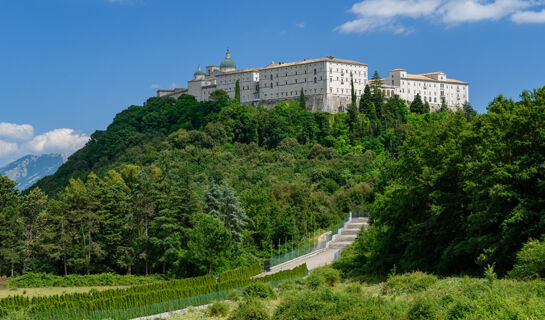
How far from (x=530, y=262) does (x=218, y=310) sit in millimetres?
12438

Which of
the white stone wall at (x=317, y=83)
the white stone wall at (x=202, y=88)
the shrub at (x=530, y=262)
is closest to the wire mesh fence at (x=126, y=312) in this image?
the shrub at (x=530, y=262)

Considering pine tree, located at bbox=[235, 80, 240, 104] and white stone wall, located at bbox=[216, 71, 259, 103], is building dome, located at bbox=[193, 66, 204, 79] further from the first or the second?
pine tree, located at bbox=[235, 80, 240, 104]

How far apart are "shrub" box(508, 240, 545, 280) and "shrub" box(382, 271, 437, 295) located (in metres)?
3.59

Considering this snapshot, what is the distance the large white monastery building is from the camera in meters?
114

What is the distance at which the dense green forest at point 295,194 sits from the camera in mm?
26484

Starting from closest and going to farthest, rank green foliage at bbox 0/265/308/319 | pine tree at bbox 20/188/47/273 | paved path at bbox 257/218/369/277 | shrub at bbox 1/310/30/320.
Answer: shrub at bbox 1/310/30/320
green foliage at bbox 0/265/308/319
paved path at bbox 257/218/369/277
pine tree at bbox 20/188/47/273

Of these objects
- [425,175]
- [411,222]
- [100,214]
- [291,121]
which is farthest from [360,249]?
[291,121]

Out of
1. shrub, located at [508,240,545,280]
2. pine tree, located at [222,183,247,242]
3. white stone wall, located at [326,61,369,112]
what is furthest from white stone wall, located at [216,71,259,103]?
shrub, located at [508,240,545,280]

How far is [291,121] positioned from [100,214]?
57883 mm

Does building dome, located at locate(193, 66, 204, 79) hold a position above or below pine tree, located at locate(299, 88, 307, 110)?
above

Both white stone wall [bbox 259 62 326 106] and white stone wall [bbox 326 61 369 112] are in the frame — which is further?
white stone wall [bbox 259 62 326 106]

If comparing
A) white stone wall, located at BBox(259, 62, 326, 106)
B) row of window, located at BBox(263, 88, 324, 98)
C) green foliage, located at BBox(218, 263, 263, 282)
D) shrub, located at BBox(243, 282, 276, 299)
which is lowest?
green foliage, located at BBox(218, 263, 263, 282)

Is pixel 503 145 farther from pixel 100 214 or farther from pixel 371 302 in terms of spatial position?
pixel 100 214

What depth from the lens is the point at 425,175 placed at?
31.2 metres
